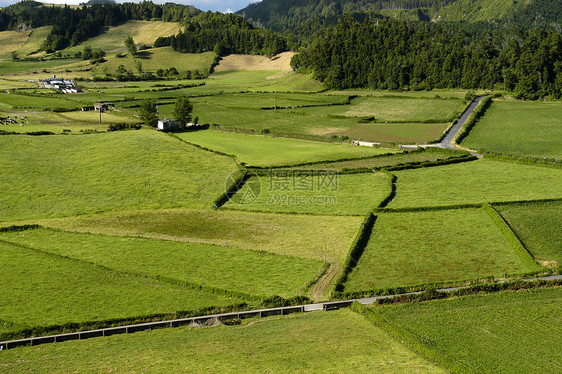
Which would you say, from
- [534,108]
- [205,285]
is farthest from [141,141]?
[534,108]

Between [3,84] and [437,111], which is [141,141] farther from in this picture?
[3,84]

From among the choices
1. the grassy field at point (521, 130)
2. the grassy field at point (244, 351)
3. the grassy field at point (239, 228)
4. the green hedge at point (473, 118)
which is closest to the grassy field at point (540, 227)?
the grassy field at point (239, 228)

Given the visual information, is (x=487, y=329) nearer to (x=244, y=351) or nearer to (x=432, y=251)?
(x=432, y=251)

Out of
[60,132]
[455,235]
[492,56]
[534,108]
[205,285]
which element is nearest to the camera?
[205,285]

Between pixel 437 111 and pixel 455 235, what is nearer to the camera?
pixel 455 235

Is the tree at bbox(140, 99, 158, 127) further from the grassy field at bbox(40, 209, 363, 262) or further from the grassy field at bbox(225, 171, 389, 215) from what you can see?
the grassy field at bbox(40, 209, 363, 262)

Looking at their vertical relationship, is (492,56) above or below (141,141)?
above

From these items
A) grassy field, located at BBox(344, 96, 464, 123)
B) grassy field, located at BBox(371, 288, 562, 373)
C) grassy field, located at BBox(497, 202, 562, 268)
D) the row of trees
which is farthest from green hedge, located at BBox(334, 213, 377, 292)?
the row of trees

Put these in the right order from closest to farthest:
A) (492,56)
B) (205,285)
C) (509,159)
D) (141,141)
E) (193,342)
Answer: (193,342) < (205,285) < (509,159) < (141,141) < (492,56)

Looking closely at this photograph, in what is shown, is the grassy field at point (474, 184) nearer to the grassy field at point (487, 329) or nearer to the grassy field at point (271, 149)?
the grassy field at point (271, 149)
